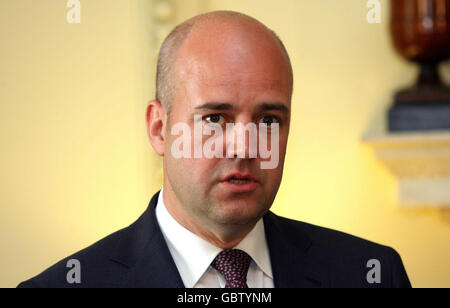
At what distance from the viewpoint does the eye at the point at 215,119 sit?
824 millimetres

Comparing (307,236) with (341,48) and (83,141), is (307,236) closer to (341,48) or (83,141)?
(83,141)

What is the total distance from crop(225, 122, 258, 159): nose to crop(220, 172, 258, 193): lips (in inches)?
0.9

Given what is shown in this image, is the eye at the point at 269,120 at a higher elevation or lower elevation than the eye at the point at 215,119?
lower

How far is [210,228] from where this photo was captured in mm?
865

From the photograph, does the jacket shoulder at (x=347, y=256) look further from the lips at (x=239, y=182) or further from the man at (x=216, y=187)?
the lips at (x=239, y=182)

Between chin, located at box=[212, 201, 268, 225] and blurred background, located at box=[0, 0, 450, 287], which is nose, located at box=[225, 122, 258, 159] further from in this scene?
blurred background, located at box=[0, 0, 450, 287]

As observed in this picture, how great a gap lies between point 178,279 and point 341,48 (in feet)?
3.08

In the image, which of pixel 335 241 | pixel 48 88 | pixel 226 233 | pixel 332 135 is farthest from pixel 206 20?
pixel 332 135

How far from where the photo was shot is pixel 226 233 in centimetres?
→ 87

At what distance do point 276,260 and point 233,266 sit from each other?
68mm

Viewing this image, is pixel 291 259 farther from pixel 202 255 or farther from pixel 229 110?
pixel 229 110
